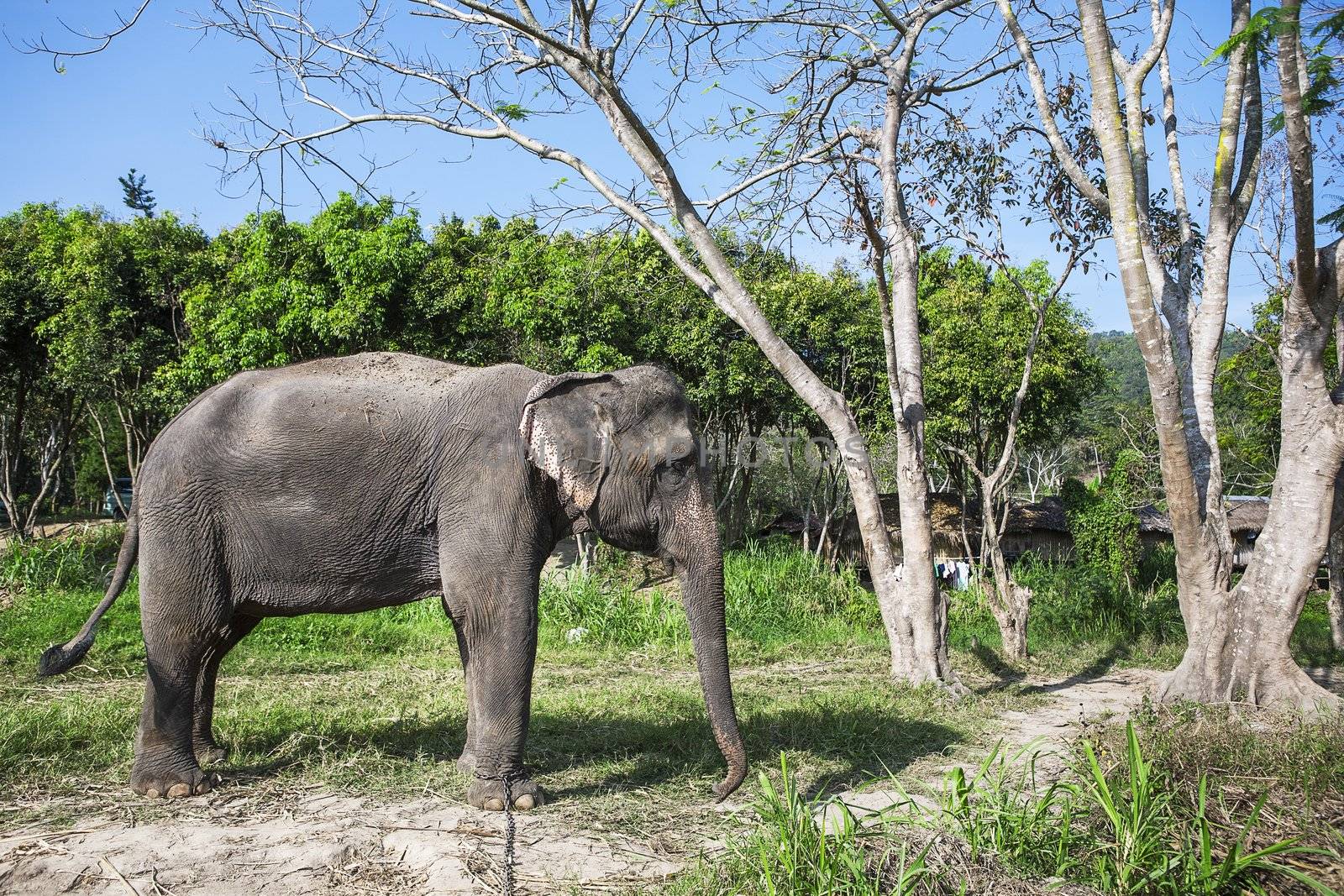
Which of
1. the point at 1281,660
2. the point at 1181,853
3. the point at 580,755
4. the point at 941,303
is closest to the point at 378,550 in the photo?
the point at 580,755

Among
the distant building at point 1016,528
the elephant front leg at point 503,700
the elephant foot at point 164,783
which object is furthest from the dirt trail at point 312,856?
the distant building at point 1016,528

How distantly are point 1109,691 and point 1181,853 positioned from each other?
6.14 m

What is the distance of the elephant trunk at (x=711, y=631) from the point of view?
15.5 feet

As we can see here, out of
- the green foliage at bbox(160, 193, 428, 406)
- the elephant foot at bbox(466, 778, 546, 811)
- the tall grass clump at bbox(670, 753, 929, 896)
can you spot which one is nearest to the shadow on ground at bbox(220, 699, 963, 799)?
the elephant foot at bbox(466, 778, 546, 811)

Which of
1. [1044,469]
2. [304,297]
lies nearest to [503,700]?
[304,297]

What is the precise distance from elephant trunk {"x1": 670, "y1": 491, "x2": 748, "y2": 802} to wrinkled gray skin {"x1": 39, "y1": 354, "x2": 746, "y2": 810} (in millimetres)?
14

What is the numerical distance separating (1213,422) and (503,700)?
21.3 feet

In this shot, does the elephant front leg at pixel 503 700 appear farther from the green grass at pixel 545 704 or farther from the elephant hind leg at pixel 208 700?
the elephant hind leg at pixel 208 700

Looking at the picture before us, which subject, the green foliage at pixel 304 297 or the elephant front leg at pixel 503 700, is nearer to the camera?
the elephant front leg at pixel 503 700

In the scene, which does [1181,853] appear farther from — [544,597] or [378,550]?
[544,597]

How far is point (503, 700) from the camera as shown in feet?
16.3

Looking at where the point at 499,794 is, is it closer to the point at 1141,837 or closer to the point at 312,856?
the point at 312,856

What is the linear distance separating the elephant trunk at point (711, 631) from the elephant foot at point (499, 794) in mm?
934

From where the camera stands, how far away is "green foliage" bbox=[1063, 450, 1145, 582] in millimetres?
18250
